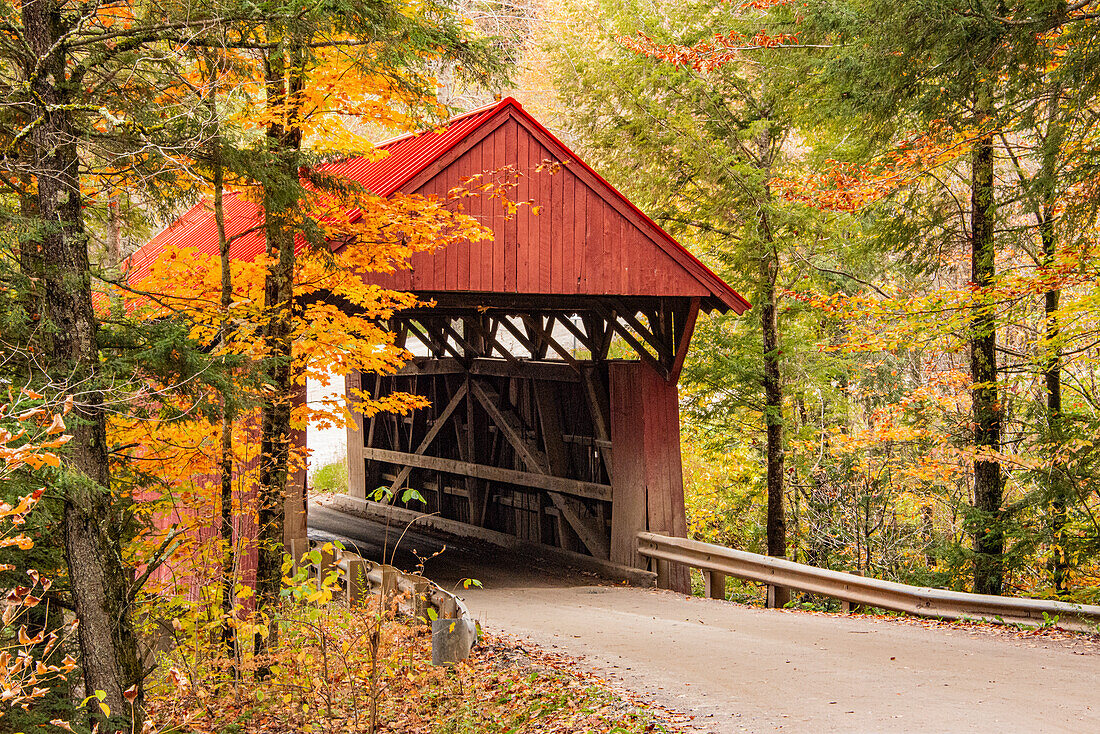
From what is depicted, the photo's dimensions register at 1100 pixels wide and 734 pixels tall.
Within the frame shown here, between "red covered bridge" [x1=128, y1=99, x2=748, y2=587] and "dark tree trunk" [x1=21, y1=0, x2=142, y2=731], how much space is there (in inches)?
155

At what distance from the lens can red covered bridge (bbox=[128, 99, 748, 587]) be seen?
10.1 metres

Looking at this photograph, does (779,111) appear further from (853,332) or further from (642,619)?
(642,619)

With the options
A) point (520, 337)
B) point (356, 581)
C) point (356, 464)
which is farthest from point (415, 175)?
point (356, 464)

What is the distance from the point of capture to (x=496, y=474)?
1506 centimetres

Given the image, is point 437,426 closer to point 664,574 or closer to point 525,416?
point 525,416

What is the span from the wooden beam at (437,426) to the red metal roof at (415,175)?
491cm

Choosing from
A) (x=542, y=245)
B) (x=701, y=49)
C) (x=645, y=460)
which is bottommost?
(x=645, y=460)

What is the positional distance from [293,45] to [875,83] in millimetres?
4698

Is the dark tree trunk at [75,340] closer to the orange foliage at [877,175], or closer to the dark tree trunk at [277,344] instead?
the dark tree trunk at [277,344]

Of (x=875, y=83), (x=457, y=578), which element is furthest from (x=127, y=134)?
(x=457, y=578)

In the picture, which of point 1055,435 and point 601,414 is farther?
point 601,414

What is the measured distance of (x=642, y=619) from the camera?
9352mm

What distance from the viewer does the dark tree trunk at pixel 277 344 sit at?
718 cm

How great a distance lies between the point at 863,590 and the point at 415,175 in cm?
630
